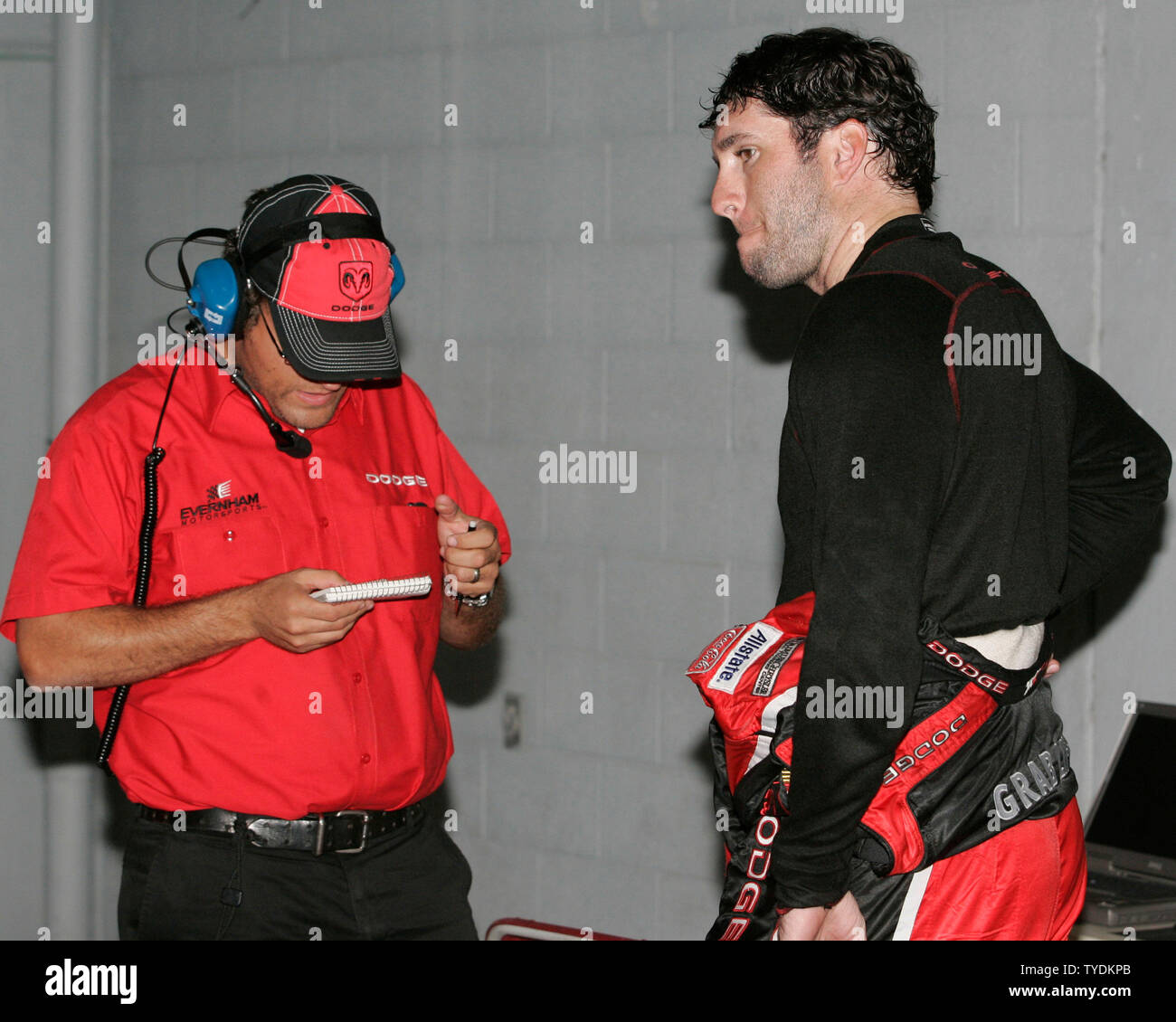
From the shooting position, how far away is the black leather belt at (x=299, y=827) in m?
2.09

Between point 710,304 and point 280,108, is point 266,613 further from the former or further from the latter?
point 280,108

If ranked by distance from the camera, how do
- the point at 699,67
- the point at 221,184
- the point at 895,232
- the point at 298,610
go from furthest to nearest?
1. the point at 221,184
2. the point at 699,67
3. the point at 298,610
4. the point at 895,232

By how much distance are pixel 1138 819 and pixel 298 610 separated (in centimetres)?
169

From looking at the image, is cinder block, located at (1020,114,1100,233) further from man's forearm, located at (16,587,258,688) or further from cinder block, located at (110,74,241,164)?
cinder block, located at (110,74,241,164)

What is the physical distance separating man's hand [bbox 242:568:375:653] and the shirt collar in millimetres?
922

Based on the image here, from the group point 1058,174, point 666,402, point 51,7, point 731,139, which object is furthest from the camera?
point 51,7

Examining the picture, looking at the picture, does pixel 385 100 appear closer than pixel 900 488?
No

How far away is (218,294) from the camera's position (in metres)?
2.14

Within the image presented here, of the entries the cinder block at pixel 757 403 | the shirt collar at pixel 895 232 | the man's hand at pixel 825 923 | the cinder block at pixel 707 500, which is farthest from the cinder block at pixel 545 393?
the man's hand at pixel 825 923

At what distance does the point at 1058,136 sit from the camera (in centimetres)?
282

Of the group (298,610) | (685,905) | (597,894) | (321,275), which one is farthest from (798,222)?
(597,894)

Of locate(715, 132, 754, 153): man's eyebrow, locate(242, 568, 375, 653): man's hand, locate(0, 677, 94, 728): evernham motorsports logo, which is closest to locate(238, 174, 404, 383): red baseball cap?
locate(242, 568, 375, 653): man's hand

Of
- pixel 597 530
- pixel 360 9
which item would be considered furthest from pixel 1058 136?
pixel 360 9

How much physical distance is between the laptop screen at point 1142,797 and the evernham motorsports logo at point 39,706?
2.62 meters
